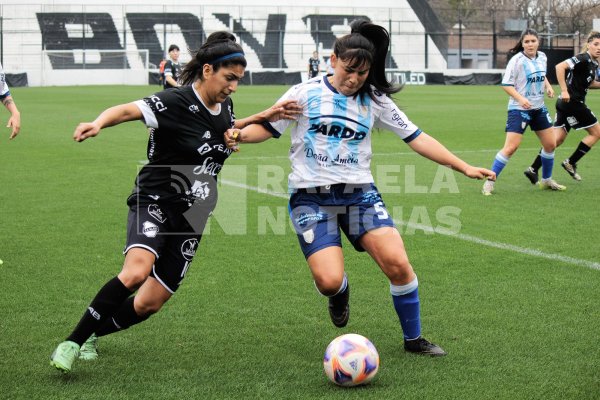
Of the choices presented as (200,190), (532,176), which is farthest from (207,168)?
(532,176)

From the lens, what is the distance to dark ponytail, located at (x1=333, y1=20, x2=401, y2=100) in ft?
16.7

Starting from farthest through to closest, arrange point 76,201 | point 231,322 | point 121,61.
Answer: point 121,61 < point 76,201 < point 231,322

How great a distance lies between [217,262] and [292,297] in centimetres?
145

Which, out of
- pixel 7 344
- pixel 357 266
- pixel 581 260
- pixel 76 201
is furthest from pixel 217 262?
pixel 76 201

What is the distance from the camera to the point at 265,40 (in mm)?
58312

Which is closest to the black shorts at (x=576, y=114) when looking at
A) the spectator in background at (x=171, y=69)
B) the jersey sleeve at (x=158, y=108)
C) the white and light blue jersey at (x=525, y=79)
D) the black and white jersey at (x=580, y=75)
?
the black and white jersey at (x=580, y=75)

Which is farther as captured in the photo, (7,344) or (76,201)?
(76,201)

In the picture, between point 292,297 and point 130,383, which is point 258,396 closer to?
point 130,383

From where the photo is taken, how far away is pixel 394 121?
5.48 metres

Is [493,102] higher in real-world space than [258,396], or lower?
lower

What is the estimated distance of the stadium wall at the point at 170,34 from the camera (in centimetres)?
5241

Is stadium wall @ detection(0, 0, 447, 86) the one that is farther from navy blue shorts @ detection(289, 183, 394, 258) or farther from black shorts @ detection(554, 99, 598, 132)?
navy blue shorts @ detection(289, 183, 394, 258)

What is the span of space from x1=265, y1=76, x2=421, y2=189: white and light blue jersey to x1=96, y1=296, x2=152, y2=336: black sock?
→ 1.23m

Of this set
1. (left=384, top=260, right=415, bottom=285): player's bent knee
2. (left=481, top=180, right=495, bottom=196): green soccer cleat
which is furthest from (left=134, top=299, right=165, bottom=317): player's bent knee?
(left=481, top=180, right=495, bottom=196): green soccer cleat
